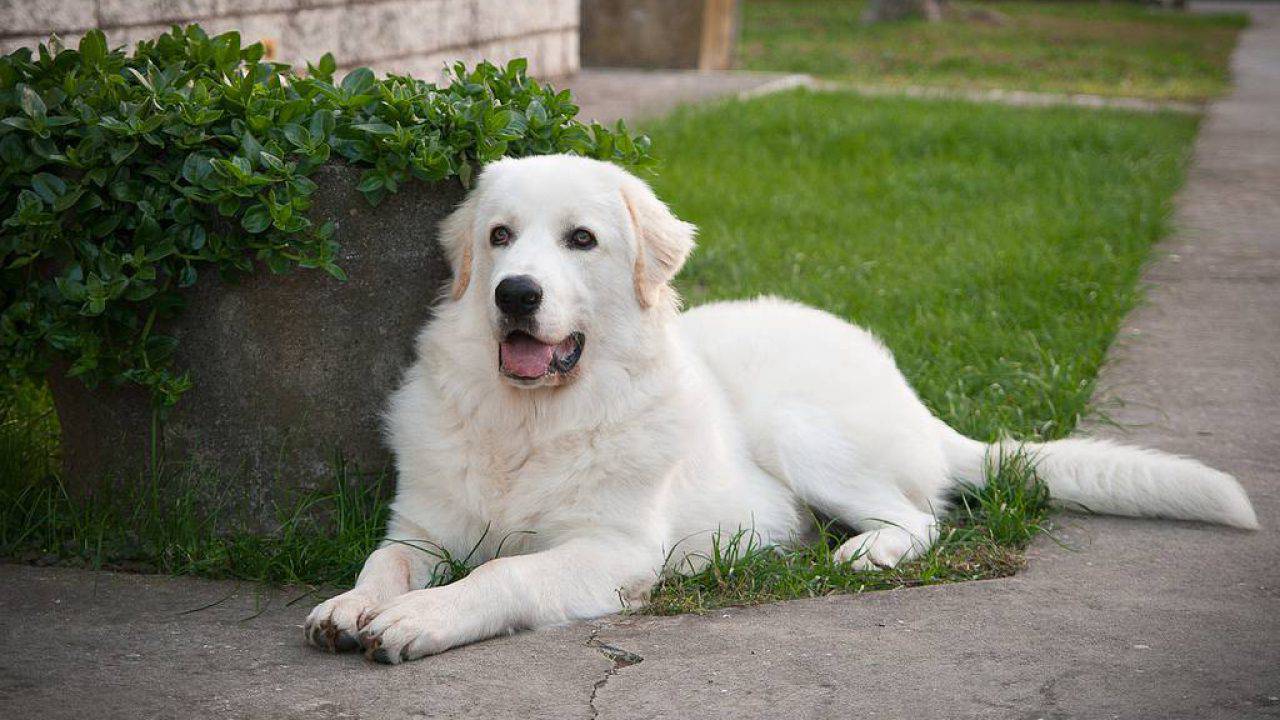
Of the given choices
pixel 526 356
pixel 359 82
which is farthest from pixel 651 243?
pixel 359 82

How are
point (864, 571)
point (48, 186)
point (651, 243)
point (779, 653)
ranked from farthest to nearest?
point (864, 571), point (651, 243), point (48, 186), point (779, 653)

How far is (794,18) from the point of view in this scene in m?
28.3

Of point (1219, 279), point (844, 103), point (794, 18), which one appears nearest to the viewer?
point (1219, 279)

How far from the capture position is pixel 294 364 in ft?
13.3

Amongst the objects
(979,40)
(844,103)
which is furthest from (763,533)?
Result: (979,40)

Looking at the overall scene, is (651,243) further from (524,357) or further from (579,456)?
(579,456)

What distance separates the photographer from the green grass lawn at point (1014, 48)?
1816cm

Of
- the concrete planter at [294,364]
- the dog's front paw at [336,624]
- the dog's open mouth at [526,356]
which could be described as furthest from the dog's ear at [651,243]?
the dog's front paw at [336,624]

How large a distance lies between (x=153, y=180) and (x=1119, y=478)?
307 centimetres

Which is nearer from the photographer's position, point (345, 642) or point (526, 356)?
point (345, 642)

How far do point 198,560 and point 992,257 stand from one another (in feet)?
17.1

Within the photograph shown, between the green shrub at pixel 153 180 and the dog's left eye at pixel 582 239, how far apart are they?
45cm

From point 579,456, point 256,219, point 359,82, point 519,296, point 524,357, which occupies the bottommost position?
point 579,456

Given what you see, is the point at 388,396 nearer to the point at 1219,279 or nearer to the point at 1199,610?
the point at 1199,610
